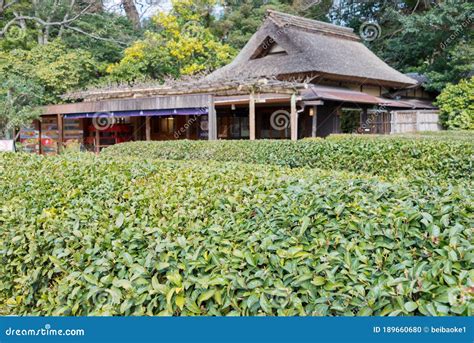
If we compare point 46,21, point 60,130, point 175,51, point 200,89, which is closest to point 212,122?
point 200,89

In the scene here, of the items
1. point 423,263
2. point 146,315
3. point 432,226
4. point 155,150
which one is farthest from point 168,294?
point 155,150

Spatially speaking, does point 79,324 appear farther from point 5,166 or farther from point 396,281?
point 5,166

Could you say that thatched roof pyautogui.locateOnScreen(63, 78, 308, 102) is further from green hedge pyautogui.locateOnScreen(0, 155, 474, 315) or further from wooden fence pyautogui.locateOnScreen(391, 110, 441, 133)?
green hedge pyautogui.locateOnScreen(0, 155, 474, 315)

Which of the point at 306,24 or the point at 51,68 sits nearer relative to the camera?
the point at 306,24

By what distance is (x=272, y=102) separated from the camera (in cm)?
1711

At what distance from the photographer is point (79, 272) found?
2.27m

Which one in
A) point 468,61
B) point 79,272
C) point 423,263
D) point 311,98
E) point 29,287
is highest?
point 468,61

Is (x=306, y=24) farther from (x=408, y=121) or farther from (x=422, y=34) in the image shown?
(x=422, y=34)

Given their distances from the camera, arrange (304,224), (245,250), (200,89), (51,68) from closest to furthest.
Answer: (245,250) → (304,224) → (200,89) → (51,68)

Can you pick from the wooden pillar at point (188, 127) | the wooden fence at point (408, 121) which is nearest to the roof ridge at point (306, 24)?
→ the wooden fence at point (408, 121)

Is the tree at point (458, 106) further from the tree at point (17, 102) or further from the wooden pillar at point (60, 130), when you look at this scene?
the tree at point (17, 102)

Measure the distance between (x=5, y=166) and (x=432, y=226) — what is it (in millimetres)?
4731

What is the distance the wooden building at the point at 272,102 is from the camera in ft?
53.1

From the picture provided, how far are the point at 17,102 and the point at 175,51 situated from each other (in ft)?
26.4
